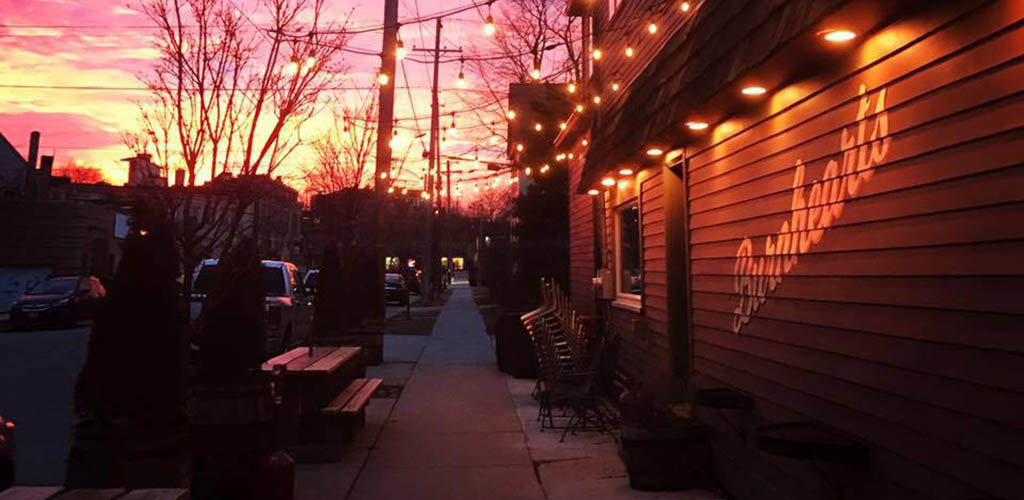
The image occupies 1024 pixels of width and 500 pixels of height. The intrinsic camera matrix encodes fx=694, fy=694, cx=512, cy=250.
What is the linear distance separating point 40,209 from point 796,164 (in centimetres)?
3438

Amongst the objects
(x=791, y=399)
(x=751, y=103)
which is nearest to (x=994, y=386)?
(x=791, y=399)

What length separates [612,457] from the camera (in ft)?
20.2

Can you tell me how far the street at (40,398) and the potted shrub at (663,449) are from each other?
466 centimetres

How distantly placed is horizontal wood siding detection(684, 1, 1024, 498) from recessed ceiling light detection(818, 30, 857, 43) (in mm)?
115

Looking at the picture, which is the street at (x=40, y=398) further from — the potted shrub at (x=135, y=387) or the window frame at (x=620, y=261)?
the window frame at (x=620, y=261)

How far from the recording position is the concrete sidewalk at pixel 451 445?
541cm

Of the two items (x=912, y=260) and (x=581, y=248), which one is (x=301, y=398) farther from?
(x=581, y=248)

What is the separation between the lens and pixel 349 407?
6.31 metres

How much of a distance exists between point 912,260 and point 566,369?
18.6ft

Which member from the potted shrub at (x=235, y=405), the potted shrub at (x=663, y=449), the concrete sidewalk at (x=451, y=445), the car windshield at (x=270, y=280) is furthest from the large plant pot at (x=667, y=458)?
the car windshield at (x=270, y=280)

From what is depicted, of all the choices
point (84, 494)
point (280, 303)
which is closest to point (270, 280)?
point (280, 303)

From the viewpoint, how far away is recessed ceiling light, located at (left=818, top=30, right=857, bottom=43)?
312 cm

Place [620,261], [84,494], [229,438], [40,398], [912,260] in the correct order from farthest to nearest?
[620,261], [40,398], [229,438], [912,260], [84,494]

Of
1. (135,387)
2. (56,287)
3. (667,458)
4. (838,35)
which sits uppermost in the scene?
(838,35)
